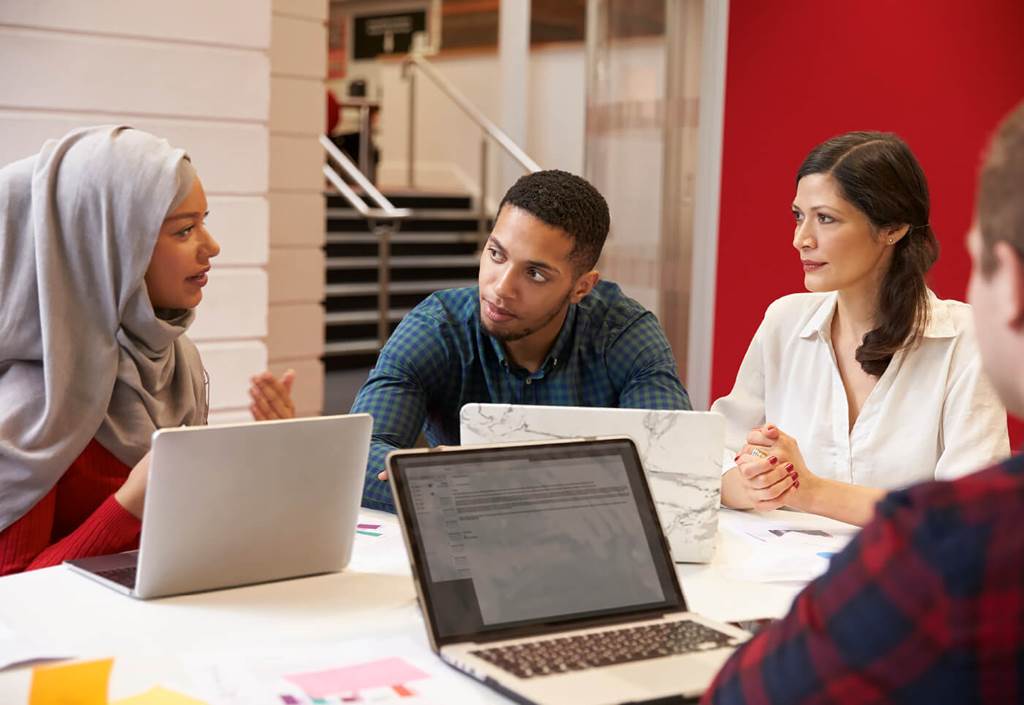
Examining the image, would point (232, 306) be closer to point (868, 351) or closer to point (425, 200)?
point (868, 351)

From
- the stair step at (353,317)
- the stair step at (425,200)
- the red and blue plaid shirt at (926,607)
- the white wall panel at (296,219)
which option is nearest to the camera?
the red and blue plaid shirt at (926,607)

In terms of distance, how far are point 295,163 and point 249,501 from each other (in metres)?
3.72

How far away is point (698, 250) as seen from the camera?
5207 millimetres

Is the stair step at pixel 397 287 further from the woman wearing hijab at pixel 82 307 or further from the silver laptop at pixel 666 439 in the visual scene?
the silver laptop at pixel 666 439

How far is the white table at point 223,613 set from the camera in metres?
1.36

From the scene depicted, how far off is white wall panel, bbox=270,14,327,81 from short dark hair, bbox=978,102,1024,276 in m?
4.43

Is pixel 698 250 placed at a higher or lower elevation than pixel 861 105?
lower

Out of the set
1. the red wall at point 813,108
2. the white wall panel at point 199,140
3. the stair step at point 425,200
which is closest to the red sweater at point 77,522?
the white wall panel at point 199,140

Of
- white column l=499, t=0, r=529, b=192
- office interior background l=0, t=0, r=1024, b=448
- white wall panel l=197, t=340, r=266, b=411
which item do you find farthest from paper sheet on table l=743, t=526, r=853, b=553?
white column l=499, t=0, r=529, b=192

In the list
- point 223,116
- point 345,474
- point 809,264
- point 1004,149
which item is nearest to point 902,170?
point 809,264

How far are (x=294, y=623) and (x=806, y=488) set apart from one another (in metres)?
0.98

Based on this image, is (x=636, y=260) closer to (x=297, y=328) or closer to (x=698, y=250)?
(x=698, y=250)

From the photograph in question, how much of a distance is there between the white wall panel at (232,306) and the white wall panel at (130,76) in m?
0.51

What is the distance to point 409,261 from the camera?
8086mm
